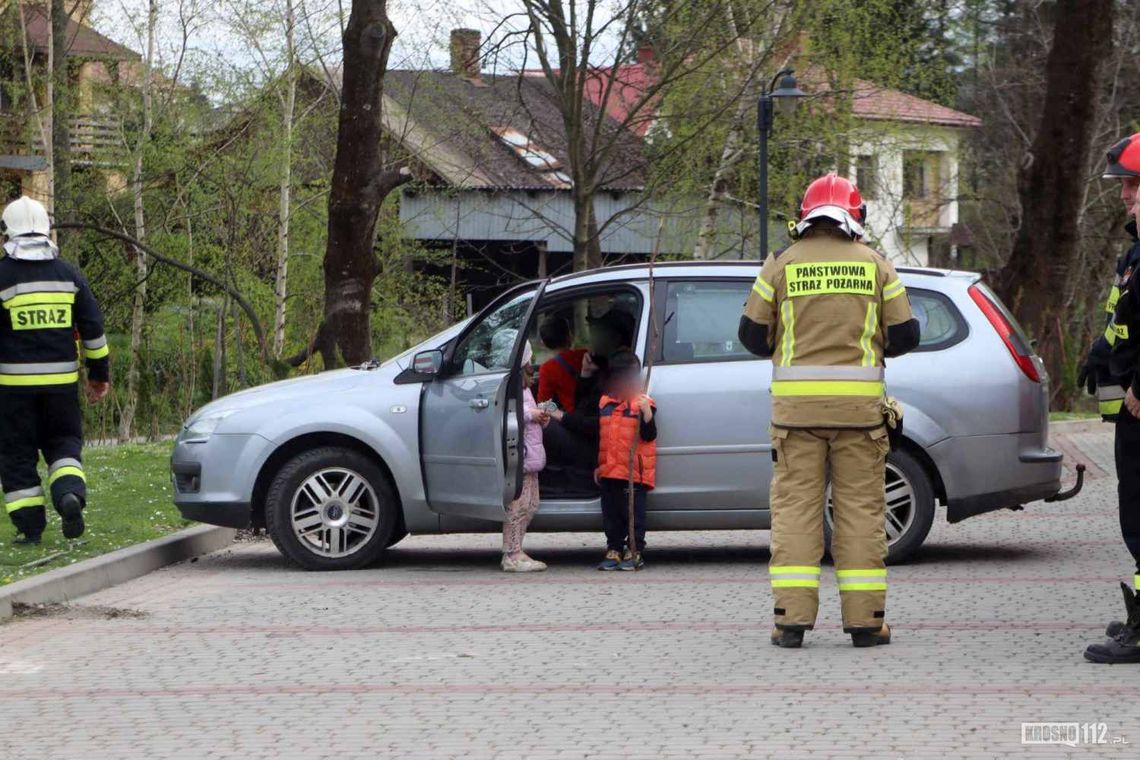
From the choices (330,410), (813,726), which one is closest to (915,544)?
(330,410)

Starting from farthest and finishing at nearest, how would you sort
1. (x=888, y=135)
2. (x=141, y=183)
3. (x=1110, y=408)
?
(x=888, y=135), (x=141, y=183), (x=1110, y=408)

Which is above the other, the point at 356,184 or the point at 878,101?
the point at 878,101

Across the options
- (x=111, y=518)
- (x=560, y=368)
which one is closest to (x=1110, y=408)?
(x=560, y=368)

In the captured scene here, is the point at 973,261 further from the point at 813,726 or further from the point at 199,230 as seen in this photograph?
the point at 813,726

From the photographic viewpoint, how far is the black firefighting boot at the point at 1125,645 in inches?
263

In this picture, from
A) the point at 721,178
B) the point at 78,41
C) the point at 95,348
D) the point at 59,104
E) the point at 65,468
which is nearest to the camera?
the point at 65,468

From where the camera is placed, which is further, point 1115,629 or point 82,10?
point 82,10

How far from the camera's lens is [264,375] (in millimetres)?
20406

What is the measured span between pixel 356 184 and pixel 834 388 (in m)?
9.35

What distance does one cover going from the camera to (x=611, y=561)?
9922 millimetres

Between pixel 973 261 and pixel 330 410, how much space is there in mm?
50825

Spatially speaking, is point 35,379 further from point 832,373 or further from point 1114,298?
point 1114,298

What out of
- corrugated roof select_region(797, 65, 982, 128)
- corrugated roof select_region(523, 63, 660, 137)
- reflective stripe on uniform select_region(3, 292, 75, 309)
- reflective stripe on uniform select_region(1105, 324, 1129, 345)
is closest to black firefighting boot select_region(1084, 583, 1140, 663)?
reflective stripe on uniform select_region(1105, 324, 1129, 345)

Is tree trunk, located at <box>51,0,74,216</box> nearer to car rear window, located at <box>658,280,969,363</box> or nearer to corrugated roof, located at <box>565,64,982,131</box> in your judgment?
corrugated roof, located at <box>565,64,982,131</box>
